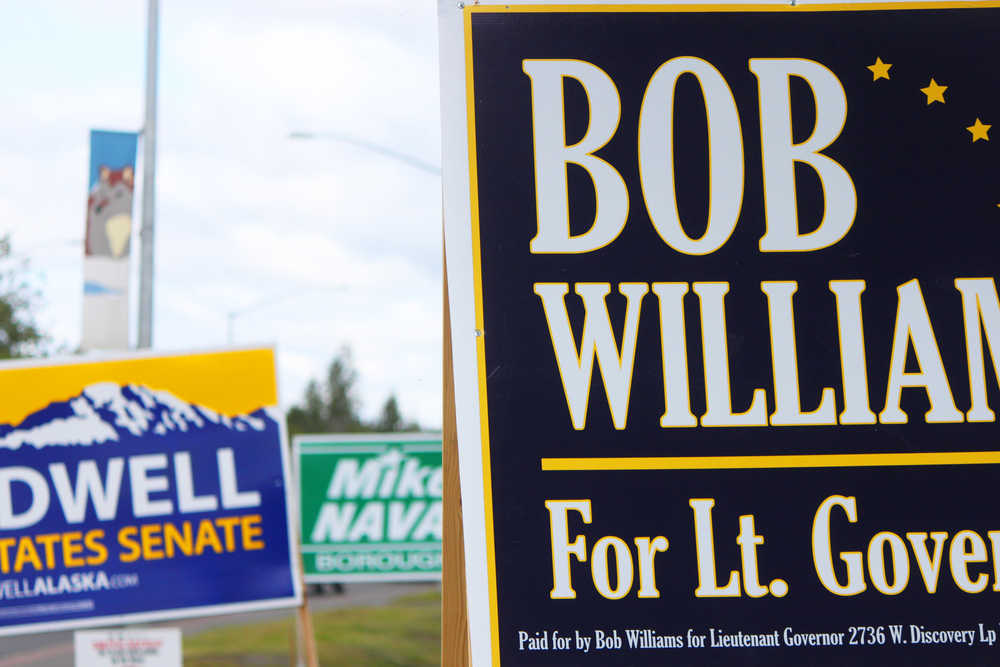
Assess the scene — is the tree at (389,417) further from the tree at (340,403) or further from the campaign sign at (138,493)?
the campaign sign at (138,493)

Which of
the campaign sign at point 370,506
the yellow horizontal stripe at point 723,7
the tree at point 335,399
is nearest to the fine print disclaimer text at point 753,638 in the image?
the yellow horizontal stripe at point 723,7

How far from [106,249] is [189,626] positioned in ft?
39.4

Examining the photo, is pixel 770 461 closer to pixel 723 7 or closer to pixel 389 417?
pixel 723 7

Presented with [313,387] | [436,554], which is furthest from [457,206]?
[313,387]

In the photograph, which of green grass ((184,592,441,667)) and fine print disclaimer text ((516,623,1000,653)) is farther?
green grass ((184,592,441,667))

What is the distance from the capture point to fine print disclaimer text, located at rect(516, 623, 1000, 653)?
191 cm

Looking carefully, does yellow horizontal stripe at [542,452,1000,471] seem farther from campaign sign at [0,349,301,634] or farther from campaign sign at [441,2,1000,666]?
campaign sign at [0,349,301,634]

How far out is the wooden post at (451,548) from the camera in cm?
203

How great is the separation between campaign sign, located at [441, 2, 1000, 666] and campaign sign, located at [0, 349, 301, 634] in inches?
161

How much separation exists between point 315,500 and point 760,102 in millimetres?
9096

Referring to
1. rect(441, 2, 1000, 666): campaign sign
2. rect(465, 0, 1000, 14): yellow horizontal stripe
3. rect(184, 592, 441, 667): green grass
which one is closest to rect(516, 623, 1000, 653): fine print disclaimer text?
rect(441, 2, 1000, 666): campaign sign

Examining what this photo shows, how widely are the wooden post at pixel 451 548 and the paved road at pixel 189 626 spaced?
35.5 feet

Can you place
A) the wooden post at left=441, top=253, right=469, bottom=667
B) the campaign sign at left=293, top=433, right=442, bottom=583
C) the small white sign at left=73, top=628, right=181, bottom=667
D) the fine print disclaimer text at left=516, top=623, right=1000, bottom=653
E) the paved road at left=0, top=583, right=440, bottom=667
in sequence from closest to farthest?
the fine print disclaimer text at left=516, top=623, right=1000, bottom=653
the wooden post at left=441, top=253, right=469, bottom=667
the small white sign at left=73, top=628, right=181, bottom=667
the campaign sign at left=293, top=433, right=442, bottom=583
the paved road at left=0, top=583, right=440, bottom=667

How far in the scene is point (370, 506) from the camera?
10586 millimetres
